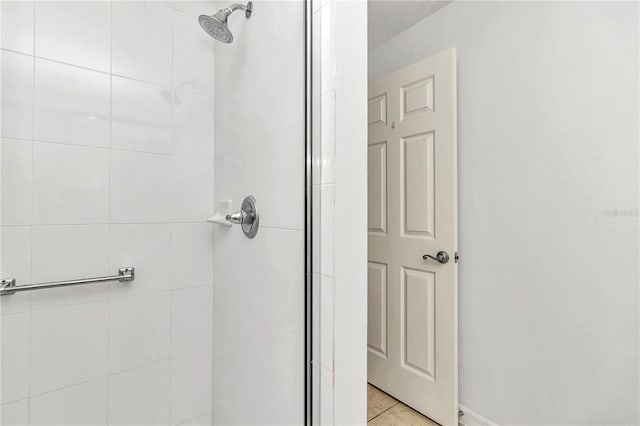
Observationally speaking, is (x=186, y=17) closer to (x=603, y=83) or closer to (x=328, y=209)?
(x=328, y=209)

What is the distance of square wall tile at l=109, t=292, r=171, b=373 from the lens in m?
0.95

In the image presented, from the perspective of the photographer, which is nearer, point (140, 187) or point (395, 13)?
point (140, 187)

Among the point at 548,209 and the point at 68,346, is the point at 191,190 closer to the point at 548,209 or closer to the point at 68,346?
the point at 68,346

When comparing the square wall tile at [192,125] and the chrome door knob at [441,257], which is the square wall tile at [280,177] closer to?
the square wall tile at [192,125]

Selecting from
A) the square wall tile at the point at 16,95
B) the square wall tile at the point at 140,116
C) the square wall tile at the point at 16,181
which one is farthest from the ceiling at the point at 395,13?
the square wall tile at the point at 16,181

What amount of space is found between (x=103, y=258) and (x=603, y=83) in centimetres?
182

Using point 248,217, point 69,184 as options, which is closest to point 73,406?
point 69,184

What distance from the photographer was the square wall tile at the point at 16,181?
0.79 m

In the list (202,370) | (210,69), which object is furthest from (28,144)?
(202,370)

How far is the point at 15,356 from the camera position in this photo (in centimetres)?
81

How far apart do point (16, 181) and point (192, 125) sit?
50 centimetres

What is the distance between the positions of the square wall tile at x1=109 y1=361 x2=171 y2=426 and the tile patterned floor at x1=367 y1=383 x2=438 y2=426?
1007 mm

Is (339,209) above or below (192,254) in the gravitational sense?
above

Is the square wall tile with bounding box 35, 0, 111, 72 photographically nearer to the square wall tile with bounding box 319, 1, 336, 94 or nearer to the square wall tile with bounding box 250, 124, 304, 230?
the square wall tile with bounding box 250, 124, 304, 230
